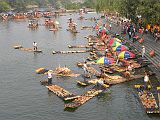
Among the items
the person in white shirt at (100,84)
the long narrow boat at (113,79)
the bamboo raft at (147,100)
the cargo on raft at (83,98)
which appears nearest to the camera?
the bamboo raft at (147,100)

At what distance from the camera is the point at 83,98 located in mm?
44031

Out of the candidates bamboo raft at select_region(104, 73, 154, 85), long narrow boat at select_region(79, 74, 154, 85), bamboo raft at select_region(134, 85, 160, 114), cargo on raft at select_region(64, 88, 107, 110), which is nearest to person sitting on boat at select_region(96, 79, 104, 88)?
cargo on raft at select_region(64, 88, 107, 110)

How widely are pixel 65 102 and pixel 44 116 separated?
4247 mm

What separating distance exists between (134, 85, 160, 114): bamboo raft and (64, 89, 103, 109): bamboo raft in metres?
5.10

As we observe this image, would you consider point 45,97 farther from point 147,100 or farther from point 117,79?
point 147,100

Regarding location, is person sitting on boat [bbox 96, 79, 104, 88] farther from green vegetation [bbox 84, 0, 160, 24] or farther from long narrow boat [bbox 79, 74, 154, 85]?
green vegetation [bbox 84, 0, 160, 24]

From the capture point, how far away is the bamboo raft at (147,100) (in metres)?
39.3

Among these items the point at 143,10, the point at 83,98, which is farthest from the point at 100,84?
the point at 143,10

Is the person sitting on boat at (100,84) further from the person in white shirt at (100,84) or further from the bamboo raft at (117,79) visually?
the bamboo raft at (117,79)

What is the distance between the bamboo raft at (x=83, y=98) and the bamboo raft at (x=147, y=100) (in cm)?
510

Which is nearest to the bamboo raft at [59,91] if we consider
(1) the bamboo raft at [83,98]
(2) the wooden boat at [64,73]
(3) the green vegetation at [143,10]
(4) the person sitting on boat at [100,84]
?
(1) the bamboo raft at [83,98]

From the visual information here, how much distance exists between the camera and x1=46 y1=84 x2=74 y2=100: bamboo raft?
4468cm

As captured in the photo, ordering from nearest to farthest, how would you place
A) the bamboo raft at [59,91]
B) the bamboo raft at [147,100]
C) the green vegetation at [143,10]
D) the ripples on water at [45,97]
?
the bamboo raft at [147,100] → the ripples on water at [45,97] → the bamboo raft at [59,91] → the green vegetation at [143,10]

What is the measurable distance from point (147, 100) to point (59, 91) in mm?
11275
